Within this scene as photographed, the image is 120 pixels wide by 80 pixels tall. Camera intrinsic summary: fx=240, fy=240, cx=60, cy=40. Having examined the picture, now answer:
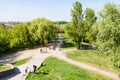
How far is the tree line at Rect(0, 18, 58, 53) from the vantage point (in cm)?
6612

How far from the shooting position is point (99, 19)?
117 ft

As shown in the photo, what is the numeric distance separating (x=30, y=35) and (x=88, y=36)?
17044mm

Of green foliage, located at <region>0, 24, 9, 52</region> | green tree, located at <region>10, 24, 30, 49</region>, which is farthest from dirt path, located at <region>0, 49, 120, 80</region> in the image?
green foliage, located at <region>0, 24, 9, 52</region>

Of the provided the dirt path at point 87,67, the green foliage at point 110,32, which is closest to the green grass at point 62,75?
the dirt path at point 87,67

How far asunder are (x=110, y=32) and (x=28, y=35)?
40.2 m

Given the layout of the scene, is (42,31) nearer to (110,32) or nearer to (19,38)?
(19,38)

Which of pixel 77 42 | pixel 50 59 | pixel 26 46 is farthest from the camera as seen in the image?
pixel 26 46

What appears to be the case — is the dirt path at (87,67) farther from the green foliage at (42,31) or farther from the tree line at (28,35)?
the tree line at (28,35)

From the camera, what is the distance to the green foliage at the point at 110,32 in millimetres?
32906

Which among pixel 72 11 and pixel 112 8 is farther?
pixel 72 11

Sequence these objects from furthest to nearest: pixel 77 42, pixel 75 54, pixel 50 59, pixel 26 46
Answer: pixel 26 46 < pixel 77 42 < pixel 75 54 < pixel 50 59

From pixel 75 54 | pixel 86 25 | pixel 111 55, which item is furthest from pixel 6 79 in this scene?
pixel 86 25

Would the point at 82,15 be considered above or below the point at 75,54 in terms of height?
above

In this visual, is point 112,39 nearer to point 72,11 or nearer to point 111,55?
point 111,55
